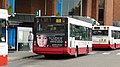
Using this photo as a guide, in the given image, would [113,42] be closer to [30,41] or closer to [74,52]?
[30,41]

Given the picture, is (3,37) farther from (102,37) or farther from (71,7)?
(71,7)

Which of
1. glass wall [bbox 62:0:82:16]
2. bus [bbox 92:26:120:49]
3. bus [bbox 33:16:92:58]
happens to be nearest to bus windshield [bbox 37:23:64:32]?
bus [bbox 33:16:92:58]

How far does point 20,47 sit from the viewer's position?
3266 cm

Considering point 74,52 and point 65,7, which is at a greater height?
point 65,7

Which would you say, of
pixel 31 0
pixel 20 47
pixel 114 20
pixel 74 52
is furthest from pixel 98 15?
pixel 74 52

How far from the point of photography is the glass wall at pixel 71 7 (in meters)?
61.2

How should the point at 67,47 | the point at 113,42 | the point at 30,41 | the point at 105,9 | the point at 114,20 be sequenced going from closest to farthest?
the point at 67,47, the point at 30,41, the point at 113,42, the point at 105,9, the point at 114,20

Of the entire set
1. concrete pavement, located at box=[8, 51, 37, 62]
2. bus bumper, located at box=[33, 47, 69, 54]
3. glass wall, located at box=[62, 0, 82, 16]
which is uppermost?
glass wall, located at box=[62, 0, 82, 16]

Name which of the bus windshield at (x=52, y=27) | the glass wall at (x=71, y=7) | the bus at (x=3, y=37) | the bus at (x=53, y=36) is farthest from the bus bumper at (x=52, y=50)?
the glass wall at (x=71, y=7)

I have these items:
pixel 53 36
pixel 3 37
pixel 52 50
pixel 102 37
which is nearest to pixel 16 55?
pixel 52 50

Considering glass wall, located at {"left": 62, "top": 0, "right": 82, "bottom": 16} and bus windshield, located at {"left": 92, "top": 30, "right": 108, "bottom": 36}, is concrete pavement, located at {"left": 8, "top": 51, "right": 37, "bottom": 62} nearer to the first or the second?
bus windshield, located at {"left": 92, "top": 30, "right": 108, "bottom": 36}

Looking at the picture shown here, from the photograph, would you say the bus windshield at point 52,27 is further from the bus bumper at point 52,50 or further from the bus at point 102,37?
the bus at point 102,37

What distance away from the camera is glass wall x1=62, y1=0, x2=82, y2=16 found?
2409 inches

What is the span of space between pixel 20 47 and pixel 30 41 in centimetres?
127
